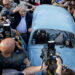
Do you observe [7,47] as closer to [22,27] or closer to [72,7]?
[22,27]

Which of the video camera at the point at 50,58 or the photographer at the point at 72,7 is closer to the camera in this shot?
the video camera at the point at 50,58

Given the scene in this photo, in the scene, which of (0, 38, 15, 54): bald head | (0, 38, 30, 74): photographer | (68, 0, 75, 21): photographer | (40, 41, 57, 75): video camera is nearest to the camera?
(0, 38, 30, 74): photographer

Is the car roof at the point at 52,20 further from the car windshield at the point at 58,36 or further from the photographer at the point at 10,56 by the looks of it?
the photographer at the point at 10,56

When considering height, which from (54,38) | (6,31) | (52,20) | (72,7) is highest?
(72,7)

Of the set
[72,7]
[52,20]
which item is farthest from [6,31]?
[72,7]

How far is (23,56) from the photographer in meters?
3.22

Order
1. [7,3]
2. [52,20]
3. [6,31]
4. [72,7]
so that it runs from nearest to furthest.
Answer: [6,31], [52,20], [7,3], [72,7]

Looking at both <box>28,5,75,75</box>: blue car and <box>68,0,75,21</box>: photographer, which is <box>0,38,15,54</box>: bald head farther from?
<box>68,0,75,21</box>: photographer

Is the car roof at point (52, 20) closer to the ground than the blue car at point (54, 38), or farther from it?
farther from it

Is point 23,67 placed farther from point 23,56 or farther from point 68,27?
point 68,27

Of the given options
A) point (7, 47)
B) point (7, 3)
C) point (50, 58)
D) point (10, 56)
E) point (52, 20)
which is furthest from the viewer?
point (7, 3)

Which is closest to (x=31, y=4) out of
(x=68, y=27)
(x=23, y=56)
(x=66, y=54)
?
(x=68, y=27)

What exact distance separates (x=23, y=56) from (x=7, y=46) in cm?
38

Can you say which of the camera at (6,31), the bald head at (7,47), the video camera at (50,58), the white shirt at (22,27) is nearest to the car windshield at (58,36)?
the white shirt at (22,27)
